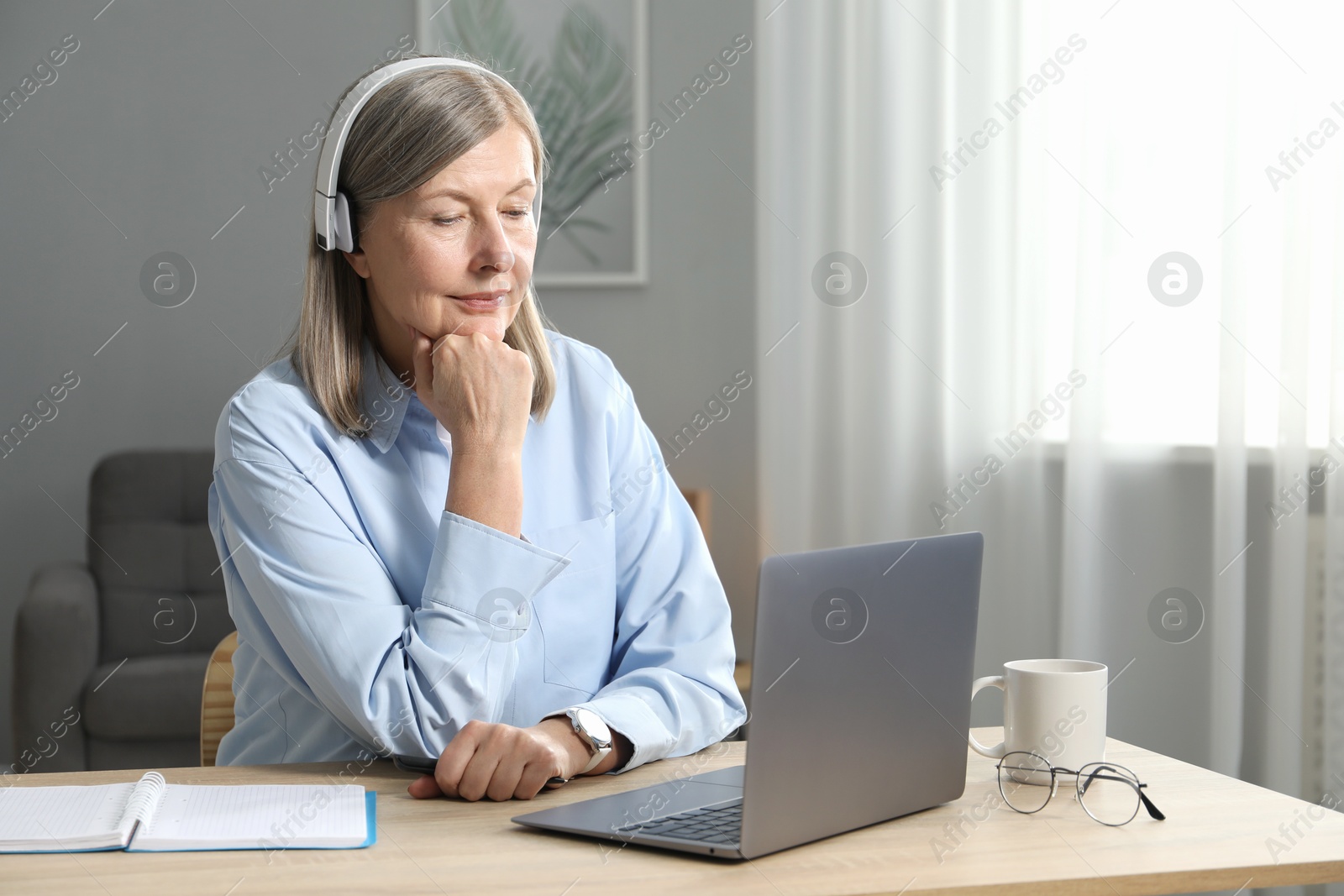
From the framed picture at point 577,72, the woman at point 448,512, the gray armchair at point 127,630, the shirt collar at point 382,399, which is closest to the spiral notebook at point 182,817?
the woman at point 448,512

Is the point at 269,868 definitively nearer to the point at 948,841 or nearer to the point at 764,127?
the point at 948,841

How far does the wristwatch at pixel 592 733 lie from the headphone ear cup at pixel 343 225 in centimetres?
57

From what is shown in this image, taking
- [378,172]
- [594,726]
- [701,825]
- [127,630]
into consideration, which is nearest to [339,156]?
[378,172]

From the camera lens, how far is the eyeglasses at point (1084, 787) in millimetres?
912

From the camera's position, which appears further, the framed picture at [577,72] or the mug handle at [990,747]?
the framed picture at [577,72]

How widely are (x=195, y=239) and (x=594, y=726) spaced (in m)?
2.87

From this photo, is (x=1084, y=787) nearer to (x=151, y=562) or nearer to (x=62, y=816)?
(x=62, y=816)

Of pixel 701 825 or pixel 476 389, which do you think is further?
pixel 476 389

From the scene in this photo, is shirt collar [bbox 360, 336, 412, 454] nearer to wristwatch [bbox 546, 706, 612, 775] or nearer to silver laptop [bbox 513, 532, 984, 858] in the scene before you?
wristwatch [bbox 546, 706, 612, 775]

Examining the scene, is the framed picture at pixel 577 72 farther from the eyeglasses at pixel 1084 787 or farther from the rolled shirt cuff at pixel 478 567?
the eyeglasses at pixel 1084 787

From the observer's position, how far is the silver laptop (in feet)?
2.56

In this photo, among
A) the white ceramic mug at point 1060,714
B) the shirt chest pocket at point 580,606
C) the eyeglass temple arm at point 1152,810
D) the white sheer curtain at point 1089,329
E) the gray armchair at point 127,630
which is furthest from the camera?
the gray armchair at point 127,630

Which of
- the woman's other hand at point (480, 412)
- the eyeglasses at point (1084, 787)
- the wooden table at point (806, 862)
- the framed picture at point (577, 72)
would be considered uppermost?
the framed picture at point (577, 72)

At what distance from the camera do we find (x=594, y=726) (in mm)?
1043
